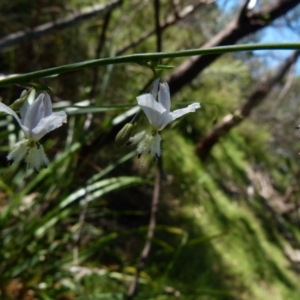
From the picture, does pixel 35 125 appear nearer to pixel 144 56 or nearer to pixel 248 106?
pixel 144 56

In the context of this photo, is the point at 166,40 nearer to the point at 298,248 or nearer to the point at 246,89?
the point at 298,248

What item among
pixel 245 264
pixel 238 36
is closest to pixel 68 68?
pixel 238 36

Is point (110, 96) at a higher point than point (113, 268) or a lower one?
higher

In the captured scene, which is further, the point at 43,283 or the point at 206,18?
the point at 206,18

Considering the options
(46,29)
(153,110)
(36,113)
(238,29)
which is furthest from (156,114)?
(46,29)

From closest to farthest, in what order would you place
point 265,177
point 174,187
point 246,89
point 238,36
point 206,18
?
point 238,36 < point 174,187 < point 206,18 < point 265,177 < point 246,89

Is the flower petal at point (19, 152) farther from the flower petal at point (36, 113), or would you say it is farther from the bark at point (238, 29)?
the bark at point (238, 29)

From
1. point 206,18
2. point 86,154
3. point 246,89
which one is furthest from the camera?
point 246,89

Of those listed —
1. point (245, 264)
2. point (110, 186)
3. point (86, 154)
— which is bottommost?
point (245, 264)
